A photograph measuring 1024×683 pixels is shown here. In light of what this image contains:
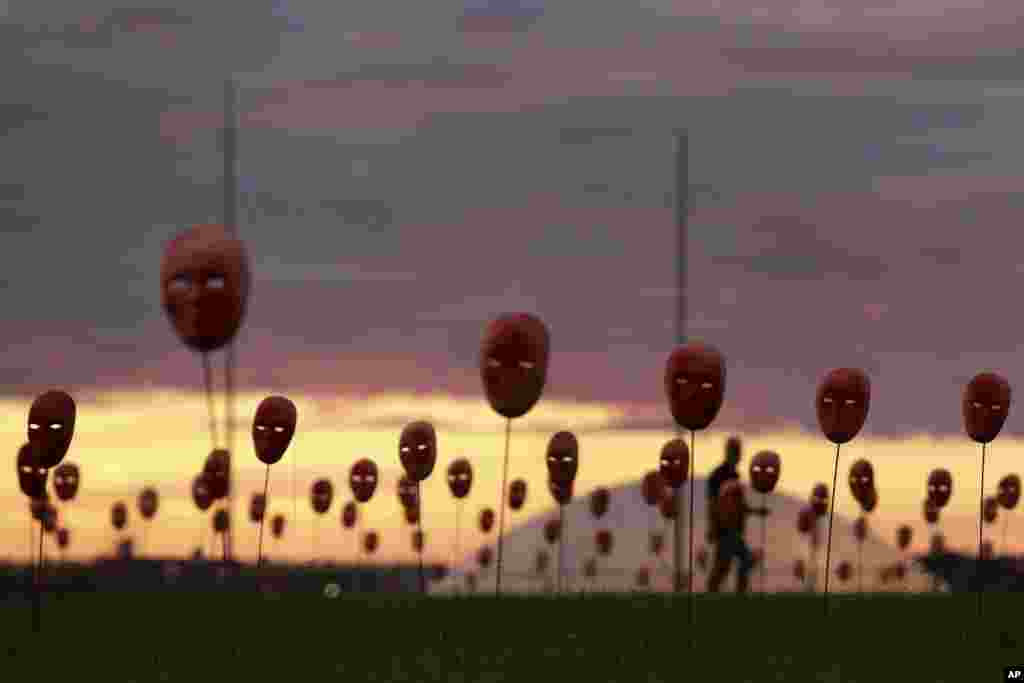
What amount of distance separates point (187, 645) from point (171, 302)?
1114 cm

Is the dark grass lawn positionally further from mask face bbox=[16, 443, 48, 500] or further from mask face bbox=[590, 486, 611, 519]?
mask face bbox=[590, 486, 611, 519]

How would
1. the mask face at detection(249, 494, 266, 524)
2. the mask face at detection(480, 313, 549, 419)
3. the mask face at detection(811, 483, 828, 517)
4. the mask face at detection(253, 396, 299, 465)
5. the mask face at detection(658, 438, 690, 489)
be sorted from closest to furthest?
the mask face at detection(480, 313, 549, 419) < the mask face at detection(253, 396, 299, 465) < the mask face at detection(658, 438, 690, 489) < the mask face at detection(811, 483, 828, 517) < the mask face at detection(249, 494, 266, 524)

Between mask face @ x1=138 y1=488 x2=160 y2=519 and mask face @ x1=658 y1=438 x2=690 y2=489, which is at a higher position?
mask face @ x1=658 y1=438 x2=690 y2=489

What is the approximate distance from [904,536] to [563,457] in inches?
1894

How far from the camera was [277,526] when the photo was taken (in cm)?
9550

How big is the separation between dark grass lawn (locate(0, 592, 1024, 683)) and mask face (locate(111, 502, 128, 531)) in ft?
110

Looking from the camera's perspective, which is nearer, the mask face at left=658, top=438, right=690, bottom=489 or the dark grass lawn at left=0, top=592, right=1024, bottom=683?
the dark grass lawn at left=0, top=592, right=1024, bottom=683

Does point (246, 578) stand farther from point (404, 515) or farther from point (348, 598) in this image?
point (348, 598)

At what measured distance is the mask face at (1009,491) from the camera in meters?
64.2

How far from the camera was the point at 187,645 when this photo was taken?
35.4 metres

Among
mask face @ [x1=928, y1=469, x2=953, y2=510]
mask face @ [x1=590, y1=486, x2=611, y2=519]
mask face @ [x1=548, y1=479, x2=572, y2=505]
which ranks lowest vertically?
mask face @ [x1=590, y1=486, x2=611, y2=519]

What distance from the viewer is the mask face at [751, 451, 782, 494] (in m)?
49.5

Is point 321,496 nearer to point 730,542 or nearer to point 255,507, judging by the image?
point 255,507

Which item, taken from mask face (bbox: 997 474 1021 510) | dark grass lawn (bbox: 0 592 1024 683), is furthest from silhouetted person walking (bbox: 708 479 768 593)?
mask face (bbox: 997 474 1021 510)
